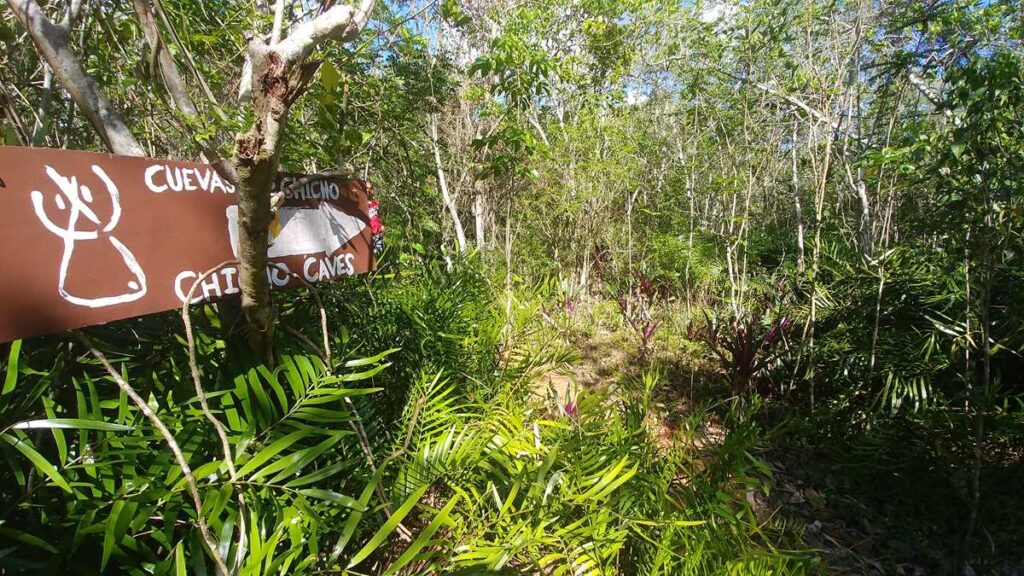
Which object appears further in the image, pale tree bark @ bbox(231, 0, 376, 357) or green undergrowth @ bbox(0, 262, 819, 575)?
green undergrowth @ bbox(0, 262, 819, 575)

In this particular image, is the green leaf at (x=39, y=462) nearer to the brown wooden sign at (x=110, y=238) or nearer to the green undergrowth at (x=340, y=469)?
the green undergrowth at (x=340, y=469)

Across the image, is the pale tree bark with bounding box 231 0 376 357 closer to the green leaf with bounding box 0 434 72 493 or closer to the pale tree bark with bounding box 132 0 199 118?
the green leaf with bounding box 0 434 72 493

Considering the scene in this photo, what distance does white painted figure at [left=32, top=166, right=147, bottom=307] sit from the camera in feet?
2.69

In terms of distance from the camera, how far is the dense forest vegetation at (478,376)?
0.99m

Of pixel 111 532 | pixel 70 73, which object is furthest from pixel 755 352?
pixel 70 73

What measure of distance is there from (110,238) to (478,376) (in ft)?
5.52

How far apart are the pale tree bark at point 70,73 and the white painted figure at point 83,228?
421mm

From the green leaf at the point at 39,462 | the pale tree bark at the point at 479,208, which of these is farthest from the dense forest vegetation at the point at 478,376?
the pale tree bark at the point at 479,208

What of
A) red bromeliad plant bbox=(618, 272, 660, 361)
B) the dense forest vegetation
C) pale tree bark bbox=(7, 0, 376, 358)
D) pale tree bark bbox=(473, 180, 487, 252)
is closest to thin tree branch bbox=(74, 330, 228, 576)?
the dense forest vegetation

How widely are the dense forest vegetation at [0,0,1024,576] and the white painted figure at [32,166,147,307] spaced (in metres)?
0.11

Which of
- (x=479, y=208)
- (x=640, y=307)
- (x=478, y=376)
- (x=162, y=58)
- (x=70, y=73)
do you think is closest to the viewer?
(x=70, y=73)

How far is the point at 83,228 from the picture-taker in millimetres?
859

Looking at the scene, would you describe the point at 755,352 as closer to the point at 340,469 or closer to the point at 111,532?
the point at 340,469

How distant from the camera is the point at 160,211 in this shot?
1.00 metres
